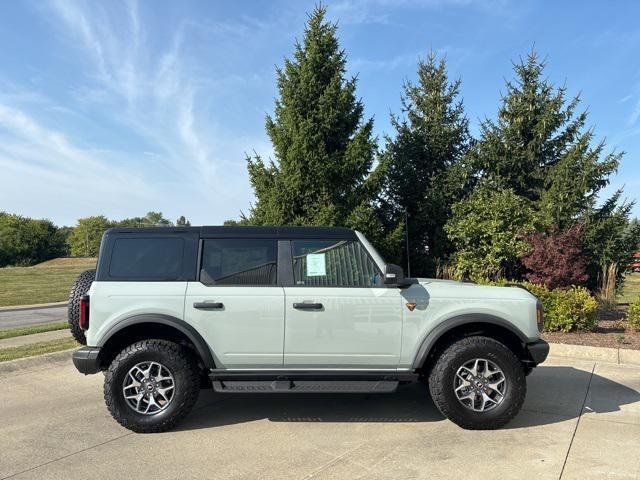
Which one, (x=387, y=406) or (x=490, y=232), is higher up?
(x=490, y=232)

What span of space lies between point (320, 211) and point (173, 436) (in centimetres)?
801

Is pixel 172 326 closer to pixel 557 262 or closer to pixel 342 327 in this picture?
pixel 342 327

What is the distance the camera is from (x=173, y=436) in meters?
4.24

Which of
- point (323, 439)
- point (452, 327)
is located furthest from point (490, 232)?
point (323, 439)

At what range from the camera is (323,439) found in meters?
4.16

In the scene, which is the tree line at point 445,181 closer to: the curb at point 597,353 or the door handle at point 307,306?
the curb at point 597,353

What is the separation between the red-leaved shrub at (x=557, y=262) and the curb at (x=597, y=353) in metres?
2.88

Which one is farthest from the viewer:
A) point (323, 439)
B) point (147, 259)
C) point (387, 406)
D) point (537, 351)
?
point (387, 406)

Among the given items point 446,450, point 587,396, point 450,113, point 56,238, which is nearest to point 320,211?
point 450,113

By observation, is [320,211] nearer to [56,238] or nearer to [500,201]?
[500,201]

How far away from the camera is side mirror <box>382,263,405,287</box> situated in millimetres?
4309

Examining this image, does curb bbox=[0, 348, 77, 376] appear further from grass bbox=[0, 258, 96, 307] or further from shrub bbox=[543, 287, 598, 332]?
grass bbox=[0, 258, 96, 307]

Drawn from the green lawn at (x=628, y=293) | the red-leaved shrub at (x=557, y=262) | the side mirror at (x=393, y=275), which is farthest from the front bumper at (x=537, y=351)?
the green lawn at (x=628, y=293)

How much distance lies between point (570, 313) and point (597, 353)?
128cm
